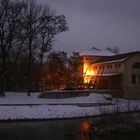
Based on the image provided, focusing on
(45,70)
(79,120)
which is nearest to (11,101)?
(79,120)

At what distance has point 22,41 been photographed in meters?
59.0

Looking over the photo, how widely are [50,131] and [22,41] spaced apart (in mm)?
26887

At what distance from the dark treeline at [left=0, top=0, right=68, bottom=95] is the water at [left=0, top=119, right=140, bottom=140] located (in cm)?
1781

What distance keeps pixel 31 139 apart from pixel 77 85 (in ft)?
137

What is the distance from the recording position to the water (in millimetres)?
31828

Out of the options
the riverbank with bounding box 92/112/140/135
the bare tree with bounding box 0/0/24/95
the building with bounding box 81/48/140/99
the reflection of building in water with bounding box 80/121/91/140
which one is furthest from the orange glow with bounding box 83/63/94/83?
the riverbank with bounding box 92/112/140/135

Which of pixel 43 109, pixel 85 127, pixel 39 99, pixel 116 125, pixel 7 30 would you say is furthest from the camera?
pixel 7 30

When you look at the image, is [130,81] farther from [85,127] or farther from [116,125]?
[116,125]

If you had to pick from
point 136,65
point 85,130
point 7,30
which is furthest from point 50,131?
point 136,65

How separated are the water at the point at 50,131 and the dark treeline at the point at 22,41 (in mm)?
17809

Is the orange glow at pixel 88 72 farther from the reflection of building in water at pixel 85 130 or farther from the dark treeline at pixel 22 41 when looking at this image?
the reflection of building in water at pixel 85 130

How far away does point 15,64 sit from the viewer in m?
59.8

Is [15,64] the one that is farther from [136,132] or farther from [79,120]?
[136,132]

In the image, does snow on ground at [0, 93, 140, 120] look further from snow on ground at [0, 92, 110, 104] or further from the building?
the building
